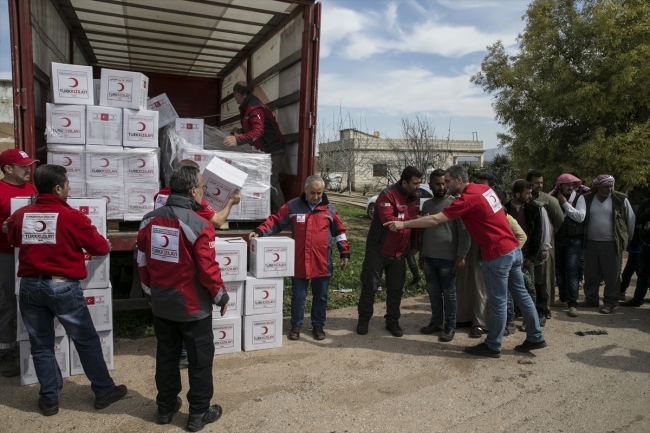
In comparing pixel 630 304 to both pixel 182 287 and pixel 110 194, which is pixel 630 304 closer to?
pixel 182 287

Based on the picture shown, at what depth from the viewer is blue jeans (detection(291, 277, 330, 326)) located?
17.2 feet

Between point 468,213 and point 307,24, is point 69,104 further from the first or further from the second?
point 468,213

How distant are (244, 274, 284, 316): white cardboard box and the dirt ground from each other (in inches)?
16.5

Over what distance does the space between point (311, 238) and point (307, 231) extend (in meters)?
0.08

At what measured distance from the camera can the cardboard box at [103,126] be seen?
4598 millimetres

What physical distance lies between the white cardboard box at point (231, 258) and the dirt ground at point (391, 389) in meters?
0.79

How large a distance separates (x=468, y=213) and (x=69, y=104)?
3.83 m

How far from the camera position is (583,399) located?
3.94m

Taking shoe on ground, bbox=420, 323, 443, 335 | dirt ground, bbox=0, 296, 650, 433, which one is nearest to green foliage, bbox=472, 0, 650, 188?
dirt ground, bbox=0, 296, 650, 433

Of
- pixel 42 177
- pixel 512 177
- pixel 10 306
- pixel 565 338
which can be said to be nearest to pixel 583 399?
pixel 565 338

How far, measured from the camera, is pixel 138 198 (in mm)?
4781

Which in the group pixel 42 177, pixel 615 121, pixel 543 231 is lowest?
pixel 543 231

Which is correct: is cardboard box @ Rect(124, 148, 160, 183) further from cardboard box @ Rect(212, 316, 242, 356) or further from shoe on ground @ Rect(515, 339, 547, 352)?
shoe on ground @ Rect(515, 339, 547, 352)

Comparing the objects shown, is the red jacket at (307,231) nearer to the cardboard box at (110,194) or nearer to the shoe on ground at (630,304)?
the cardboard box at (110,194)
